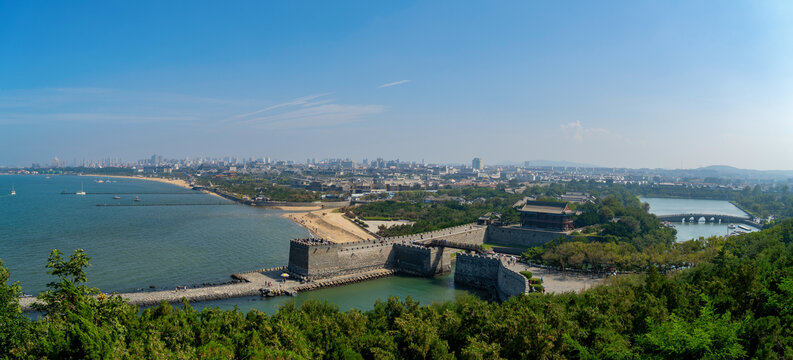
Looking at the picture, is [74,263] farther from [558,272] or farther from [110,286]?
[558,272]

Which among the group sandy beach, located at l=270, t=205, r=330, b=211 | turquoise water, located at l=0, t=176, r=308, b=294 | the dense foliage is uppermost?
the dense foliage

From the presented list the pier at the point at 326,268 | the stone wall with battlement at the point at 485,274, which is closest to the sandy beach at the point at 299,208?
the pier at the point at 326,268

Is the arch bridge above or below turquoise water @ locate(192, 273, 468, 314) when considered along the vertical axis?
above

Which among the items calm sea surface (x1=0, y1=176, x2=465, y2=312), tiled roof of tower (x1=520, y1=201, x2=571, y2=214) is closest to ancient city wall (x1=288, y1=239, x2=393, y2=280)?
calm sea surface (x1=0, y1=176, x2=465, y2=312)

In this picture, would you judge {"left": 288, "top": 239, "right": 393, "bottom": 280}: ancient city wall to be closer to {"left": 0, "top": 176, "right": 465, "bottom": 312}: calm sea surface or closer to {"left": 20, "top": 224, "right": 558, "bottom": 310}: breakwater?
{"left": 20, "top": 224, "right": 558, "bottom": 310}: breakwater

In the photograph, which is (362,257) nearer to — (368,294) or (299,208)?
(368,294)

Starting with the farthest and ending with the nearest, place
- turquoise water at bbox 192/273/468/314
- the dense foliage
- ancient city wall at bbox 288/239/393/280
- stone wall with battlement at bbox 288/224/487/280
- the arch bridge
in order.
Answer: the arch bridge < stone wall with battlement at bbox 288/224/487/280 < ancient city wall at bbox 288/239/393/280 < turquoise water at bbox 192/273/468/314 < the dense foliage
